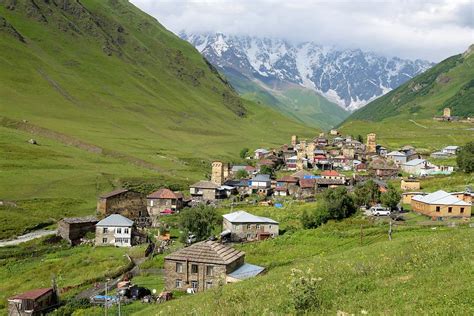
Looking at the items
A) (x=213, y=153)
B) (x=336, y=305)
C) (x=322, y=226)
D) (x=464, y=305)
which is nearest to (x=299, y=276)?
(x=336, y=305)

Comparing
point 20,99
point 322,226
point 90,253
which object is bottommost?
point 90,253

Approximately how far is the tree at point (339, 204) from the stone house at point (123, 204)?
3961 cm

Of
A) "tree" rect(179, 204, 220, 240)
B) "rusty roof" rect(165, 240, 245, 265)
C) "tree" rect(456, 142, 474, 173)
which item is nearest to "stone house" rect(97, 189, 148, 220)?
"tree" rect(179, 204, 220, 240)

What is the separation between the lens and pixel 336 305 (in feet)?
62.1

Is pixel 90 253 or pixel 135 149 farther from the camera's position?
pixel 135 149

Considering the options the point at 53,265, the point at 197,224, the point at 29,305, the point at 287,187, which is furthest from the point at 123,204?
the point at 29,305

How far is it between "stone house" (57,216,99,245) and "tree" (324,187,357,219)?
36.5m

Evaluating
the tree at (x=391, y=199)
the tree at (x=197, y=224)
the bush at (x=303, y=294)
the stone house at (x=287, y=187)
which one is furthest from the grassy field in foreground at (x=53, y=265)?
the stone house at (x=287, y=187)

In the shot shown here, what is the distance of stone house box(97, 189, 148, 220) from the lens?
3497 inches

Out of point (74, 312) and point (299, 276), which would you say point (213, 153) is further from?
point (299, 276)

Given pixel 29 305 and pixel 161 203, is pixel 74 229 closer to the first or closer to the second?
pixel 161 203

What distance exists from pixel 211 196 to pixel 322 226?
47861mm

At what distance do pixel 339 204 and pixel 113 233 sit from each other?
31812 mm

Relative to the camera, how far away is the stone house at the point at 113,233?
234ft
